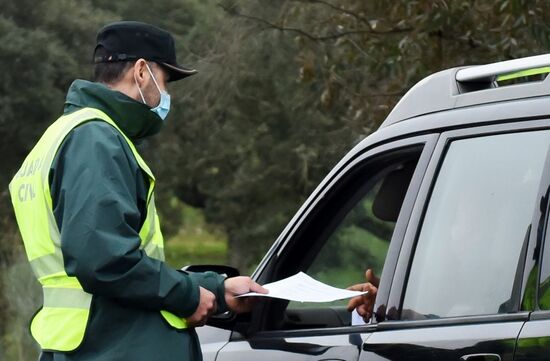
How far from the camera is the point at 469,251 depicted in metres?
3.83

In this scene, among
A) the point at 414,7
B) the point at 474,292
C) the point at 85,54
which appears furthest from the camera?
the point at 85,54

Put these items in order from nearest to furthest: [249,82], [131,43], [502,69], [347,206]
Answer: [502,69]
[131,43]
[347,206]
[249,82]

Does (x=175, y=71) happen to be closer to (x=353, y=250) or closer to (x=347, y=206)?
(x=347, y=206)

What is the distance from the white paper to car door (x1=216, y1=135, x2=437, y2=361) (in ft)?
0.37

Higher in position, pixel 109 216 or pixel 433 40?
pixel 433 40

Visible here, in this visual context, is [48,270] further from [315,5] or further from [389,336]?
[315,5]

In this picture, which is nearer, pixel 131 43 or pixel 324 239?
pixel 131 43

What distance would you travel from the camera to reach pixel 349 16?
11.1 metres

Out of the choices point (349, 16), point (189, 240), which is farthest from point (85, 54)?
point (189, 240)

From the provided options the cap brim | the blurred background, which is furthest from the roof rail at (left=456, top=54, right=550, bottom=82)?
the blurred background

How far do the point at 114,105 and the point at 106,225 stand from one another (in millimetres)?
447

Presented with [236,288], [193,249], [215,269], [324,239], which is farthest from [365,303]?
[193,249]

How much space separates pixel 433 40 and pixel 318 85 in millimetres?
2553

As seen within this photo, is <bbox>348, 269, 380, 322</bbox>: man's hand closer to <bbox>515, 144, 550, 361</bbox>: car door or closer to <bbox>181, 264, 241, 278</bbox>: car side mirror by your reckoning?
<bbox>181, 264, 241, 278</bbox>: car side mirror
